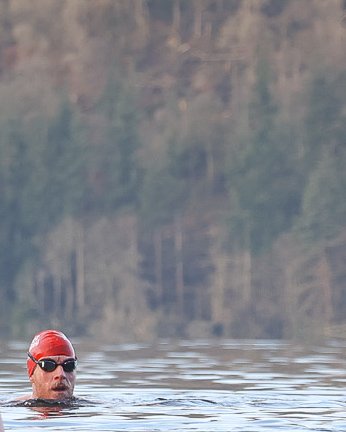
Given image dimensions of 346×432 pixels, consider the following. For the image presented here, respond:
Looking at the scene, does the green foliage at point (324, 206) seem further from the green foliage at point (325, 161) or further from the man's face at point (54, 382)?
the man's face at point (54, 382)

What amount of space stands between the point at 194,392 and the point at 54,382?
14.0 ft

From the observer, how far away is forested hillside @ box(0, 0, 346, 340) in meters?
56.0

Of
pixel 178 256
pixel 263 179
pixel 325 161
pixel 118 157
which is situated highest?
pixel 118 157

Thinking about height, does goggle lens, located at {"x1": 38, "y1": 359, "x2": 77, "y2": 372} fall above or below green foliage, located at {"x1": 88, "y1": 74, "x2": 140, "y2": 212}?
below

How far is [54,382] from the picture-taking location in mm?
12469

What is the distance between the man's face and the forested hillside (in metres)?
36.5

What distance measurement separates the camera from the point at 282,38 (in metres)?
74.1

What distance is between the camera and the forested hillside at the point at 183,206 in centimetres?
5597

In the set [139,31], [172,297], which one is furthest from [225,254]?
[139,31]

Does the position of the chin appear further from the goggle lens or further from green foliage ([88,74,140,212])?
green foliage ([88,74,140,212])

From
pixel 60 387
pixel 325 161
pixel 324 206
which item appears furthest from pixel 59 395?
pixel 325 161

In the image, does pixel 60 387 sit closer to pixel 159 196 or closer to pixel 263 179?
pixel 263 179

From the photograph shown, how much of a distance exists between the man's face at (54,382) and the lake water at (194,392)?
13 centimetres

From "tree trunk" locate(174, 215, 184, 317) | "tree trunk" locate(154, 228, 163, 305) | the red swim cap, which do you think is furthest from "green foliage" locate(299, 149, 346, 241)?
the red swim cap
